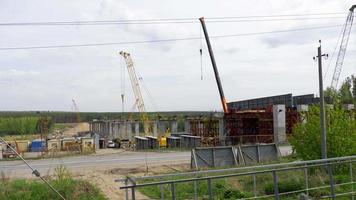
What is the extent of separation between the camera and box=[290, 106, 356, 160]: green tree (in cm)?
2077

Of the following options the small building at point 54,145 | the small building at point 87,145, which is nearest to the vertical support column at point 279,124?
the small building at point 87,145

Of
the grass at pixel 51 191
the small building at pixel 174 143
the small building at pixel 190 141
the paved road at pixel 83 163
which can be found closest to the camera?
the grass at pixel 51 191

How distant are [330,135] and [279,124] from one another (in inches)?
1258

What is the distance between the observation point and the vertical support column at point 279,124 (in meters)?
52.5

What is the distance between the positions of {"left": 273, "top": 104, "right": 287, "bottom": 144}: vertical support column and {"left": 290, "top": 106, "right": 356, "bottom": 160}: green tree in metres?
30.1

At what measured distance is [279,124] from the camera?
52.6 metres

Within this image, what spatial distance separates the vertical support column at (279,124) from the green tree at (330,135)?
30.1m

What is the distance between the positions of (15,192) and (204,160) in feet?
40.1

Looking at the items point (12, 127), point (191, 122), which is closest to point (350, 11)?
point (191, 122)

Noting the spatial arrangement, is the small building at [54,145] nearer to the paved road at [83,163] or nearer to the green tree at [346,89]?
the paved road at [83,163]

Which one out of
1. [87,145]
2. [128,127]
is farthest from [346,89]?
[87,145]

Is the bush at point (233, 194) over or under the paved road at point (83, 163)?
over

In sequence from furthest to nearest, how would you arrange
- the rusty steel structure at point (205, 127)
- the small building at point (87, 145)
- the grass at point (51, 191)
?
the rusty steel structure at point (205, 127), the small building at point (87, 145), the grass at point (51, 191)

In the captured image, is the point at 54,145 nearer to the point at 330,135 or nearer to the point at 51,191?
the point at 51,191
